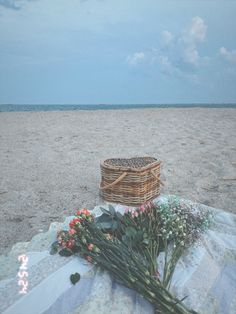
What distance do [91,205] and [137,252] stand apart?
6.04ft

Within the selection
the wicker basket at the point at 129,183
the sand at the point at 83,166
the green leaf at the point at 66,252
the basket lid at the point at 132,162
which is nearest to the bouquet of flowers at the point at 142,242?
the green leaf at the point at 66,252

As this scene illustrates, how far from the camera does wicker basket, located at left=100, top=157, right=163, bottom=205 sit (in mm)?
4023

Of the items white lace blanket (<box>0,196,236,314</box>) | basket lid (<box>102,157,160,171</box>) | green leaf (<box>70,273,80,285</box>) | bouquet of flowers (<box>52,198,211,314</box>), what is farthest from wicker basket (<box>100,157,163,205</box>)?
green leaf (<box>70,273,80,285</box>)

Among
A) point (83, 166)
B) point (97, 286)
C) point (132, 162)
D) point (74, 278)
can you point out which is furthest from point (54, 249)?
point (83, 166)

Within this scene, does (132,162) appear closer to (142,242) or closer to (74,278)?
(142,242)

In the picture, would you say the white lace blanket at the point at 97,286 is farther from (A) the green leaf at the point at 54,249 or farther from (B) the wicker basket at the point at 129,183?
(B) the wicker basket at the point at 129,183

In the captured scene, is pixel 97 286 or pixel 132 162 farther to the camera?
pixel 132 162

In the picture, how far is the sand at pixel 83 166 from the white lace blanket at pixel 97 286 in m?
0.93

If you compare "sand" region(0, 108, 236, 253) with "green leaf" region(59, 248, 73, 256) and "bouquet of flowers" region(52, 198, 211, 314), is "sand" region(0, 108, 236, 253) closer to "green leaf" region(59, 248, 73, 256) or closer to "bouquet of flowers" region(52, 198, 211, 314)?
"green leaf" region(59, 248, 73, 256)

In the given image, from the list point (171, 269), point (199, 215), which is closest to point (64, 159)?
point (199, 215)

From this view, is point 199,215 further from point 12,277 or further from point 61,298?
point 12,277

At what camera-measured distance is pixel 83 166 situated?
251 inches

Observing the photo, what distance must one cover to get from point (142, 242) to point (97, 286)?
53 cm

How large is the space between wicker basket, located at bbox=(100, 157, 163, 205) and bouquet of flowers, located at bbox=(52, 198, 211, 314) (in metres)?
0.93
